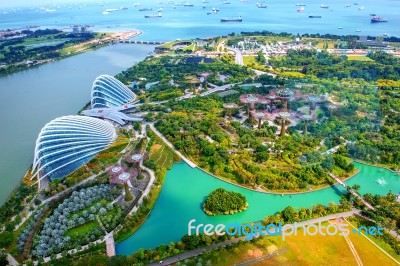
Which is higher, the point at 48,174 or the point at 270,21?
the point at 270,21

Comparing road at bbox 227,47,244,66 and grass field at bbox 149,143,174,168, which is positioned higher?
road at bbox 227,47,244,66

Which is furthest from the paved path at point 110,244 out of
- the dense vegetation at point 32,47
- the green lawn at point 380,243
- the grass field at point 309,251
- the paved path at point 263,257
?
the dense vegetation at point 32,47

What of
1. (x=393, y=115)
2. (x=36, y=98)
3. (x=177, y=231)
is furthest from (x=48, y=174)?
(x=393, y=115)

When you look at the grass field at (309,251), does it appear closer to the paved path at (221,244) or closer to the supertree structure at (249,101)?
the paved path at (221,244)

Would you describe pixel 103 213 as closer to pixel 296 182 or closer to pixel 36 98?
pixel 296 182

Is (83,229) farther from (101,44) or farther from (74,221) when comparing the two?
(101,44)

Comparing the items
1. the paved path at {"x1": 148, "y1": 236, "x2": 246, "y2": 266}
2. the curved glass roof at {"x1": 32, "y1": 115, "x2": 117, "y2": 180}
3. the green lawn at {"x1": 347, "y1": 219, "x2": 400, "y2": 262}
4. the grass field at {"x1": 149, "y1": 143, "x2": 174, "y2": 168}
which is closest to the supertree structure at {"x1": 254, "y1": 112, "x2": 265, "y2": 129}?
the grass field at {"x1": 149, "y1": 143, "x2": 174, "y2": 168}

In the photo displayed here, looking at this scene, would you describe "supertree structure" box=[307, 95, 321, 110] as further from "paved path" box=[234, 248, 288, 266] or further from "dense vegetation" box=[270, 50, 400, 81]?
"paved path" box=[234, 248, 288, 266]

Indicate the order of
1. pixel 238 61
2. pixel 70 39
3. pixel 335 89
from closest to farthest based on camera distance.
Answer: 1. pixel 335 89
2. pixel 238 61
3. pixel 70 39
